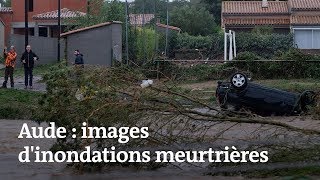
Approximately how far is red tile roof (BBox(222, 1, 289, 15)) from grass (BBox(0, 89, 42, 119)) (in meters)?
35.7

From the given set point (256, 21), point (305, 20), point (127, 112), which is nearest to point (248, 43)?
point (305, 20)

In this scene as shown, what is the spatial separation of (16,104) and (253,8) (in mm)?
39140

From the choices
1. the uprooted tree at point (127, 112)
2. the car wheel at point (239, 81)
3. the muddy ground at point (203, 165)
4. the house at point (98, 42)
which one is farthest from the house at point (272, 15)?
the uprooted tree at point (127, 112)

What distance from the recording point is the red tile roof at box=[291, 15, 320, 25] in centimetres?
5000

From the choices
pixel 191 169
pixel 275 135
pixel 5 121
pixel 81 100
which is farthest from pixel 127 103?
pixel 5 121

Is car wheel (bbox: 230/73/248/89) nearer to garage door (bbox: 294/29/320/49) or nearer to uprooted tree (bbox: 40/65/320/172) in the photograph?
uprooted tree (bbox: 40/65/320/172)

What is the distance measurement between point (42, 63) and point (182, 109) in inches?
1386

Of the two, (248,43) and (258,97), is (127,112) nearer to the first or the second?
(258,97)

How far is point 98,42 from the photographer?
32.5 m

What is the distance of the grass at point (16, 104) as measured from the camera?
17.8m

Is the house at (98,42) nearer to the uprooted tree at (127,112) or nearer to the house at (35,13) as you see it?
the uprooted tree at (127,112)

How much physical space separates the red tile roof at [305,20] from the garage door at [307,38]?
756 mm

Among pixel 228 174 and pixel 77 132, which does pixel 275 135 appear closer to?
pixel 228 174

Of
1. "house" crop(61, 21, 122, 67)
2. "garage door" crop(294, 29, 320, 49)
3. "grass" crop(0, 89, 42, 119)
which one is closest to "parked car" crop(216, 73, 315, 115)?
Answer: "grass" crop(0, 89, 42, 119)
